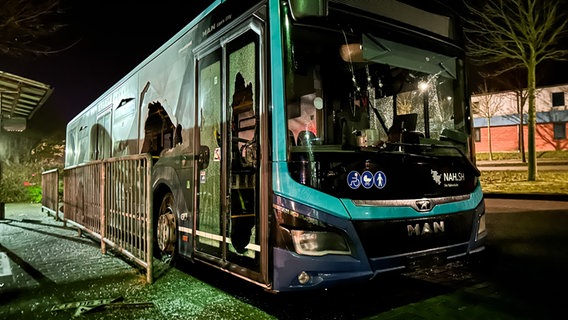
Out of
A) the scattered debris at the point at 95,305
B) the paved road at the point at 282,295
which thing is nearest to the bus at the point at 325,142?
the paved road at the point at 282,295

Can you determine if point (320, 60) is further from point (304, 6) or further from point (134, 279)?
point (134, 279)

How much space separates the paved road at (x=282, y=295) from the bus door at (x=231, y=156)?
1.56ft

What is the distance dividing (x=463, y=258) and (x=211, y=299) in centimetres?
268

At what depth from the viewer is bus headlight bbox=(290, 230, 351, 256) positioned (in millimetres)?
3295

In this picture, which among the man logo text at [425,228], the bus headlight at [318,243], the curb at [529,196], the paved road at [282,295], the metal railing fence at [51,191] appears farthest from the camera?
the curb at [529,196]

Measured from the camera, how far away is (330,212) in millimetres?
3270

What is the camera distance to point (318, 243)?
3.30 meters

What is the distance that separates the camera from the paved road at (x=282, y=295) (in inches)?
146

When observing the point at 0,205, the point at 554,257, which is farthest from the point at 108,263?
the point at 0,205

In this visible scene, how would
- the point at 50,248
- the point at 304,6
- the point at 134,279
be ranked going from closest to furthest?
the point at 304,6 < the point at 134,279 < the point at 50,248

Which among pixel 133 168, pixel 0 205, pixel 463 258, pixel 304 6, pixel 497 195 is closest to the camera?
pixel 304 6

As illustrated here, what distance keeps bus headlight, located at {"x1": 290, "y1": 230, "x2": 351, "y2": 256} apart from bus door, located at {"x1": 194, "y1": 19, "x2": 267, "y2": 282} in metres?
0.42

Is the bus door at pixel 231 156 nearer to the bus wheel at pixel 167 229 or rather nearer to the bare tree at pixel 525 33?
the bus wheel at pixel 167 229

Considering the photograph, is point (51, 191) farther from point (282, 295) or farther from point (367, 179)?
point (367, 179)
